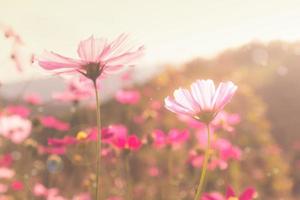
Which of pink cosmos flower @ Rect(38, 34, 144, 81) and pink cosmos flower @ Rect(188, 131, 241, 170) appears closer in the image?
pink cosmos flower @ Rect(38, 34, 144, 81)

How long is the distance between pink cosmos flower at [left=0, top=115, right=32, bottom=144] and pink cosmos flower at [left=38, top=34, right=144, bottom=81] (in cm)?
114

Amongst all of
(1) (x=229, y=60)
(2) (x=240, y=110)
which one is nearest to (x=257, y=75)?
Result: (1) (x=229, y=60)

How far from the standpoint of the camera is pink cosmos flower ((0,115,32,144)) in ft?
5.95

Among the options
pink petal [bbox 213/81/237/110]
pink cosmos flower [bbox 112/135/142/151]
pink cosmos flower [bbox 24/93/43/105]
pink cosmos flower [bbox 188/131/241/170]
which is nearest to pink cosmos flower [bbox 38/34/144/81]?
pink petal [bbox 213/81/237/110]

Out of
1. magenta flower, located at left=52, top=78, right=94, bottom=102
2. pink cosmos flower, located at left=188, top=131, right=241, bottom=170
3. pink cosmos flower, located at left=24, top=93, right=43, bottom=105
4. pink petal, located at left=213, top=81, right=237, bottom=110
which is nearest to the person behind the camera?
pink petal, located at left=213, top=81, right=237, bottom=110

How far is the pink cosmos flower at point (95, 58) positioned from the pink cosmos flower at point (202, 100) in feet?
0.23

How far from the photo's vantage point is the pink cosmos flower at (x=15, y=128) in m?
1.81

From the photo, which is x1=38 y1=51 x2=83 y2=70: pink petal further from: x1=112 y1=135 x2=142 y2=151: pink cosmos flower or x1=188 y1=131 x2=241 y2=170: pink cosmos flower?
x1=188 y1=131 x2=241 y2=170: pink cosmos flower

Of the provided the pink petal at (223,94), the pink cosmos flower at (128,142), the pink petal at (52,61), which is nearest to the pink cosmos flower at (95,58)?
the pink petal at (52,61)

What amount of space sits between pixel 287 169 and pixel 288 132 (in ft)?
4.36

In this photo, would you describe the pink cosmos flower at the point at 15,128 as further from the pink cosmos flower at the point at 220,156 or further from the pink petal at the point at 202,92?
the pink petal at the point at 202,92

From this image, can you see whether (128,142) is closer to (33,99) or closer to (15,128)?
(15,128)

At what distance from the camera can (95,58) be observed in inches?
27.5

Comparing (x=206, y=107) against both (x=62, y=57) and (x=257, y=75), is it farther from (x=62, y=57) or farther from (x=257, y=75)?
(x=257, y=75)
